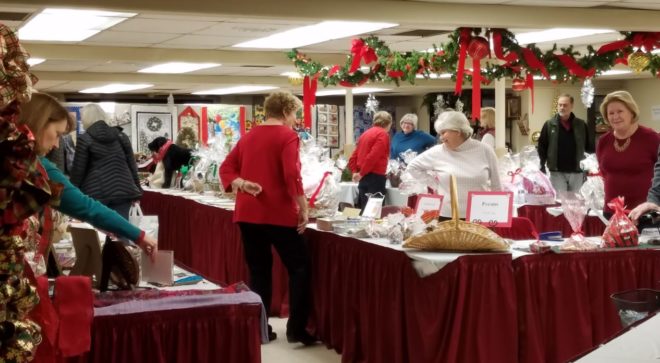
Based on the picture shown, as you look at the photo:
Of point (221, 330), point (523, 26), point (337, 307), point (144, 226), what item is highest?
point (523, 26)

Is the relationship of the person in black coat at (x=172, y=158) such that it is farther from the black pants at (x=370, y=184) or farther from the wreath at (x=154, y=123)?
the wreath at (x=154, y=123)

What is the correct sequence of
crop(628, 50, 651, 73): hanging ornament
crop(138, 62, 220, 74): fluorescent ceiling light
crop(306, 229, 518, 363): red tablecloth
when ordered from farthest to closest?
1. crop(138, 62, 220, 74): fluorescent ceiling light
2. crop(628, 50, 651, 73): hanging ornament
3. crop(306, 229, 518, 363): red tablecloth

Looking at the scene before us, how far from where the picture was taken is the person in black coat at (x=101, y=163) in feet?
20.3

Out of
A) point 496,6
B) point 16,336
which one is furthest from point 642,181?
point 16,336

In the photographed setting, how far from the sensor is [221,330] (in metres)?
2.78

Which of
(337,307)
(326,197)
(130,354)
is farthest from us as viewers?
(326,197)

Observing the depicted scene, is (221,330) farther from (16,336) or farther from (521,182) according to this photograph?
(521,182)

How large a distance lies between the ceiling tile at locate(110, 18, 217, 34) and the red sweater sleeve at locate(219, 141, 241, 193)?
11.8 ft

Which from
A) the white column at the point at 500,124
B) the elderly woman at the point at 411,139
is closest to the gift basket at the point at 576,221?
the elderly woman at the point at 411,139

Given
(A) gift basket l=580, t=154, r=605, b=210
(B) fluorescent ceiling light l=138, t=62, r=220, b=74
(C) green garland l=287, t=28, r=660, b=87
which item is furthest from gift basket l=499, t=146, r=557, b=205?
(B) fluorescent ceiling light l=138, t=62, r=220, b=74

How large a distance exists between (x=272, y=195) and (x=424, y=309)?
1.26m

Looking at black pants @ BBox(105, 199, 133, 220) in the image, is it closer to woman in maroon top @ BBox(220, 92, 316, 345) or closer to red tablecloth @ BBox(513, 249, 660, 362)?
woman in maroon top @ BBox(220, 92, 316, 345)

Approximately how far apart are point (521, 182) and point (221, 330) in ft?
16.3

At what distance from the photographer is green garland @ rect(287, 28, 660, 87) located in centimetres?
757
